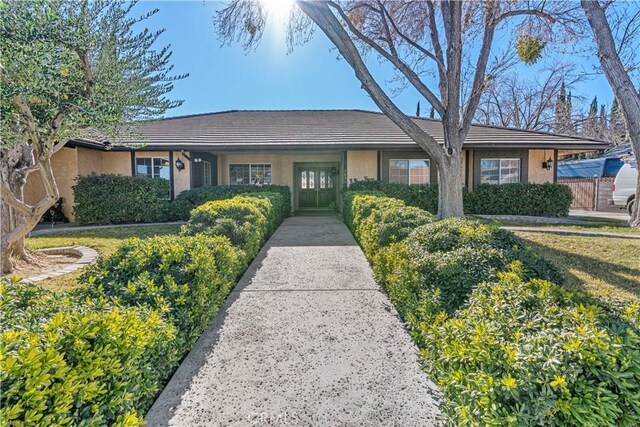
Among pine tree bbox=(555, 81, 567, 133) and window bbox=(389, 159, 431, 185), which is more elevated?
pine tree bbox=(555, 81, 567, 133)

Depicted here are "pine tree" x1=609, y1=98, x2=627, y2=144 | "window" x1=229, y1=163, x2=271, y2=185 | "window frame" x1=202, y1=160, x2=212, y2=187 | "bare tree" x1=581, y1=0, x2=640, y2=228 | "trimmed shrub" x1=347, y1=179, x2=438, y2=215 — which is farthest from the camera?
"pine tree" x1=609, y1=98, x2=627, y2=144

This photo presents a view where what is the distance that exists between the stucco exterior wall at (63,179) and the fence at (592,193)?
23512mm

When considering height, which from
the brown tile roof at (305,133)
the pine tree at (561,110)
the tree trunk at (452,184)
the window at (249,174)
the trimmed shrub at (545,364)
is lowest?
the trimmed shrub at (545,364)

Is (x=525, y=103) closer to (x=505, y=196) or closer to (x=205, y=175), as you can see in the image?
(x=505, y=196)

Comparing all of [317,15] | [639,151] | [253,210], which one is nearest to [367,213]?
[253,210]

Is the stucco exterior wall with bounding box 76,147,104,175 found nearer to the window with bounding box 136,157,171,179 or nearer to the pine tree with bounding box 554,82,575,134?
the window with bounding box 136,157,171,179

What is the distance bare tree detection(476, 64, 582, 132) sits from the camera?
26328 mm

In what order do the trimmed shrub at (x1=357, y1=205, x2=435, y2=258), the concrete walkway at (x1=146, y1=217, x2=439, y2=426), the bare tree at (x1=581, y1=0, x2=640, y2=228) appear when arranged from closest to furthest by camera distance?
the concrete walkway at (x1=146, y1=217, x2=439, y2=426) < the trimmed shrub at (x1=357, y1=205, x2=435, y2=258) < the bare tree at (x1=581, y1=0, x2=640, y2=228)

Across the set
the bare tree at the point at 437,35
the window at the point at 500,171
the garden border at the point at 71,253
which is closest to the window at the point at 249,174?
the bare tree at the point at 437,35

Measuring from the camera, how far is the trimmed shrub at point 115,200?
10.3 meters

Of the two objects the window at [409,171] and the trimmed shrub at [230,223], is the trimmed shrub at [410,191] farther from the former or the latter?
the trimmed shrub at [230,223]

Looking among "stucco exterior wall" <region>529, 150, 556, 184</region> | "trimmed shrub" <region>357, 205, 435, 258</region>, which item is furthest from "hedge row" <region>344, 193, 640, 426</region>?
"stucco exterior wall" <region>529, 150, 556, 184</region>

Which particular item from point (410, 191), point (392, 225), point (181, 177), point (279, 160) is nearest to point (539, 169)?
point (410, 191)

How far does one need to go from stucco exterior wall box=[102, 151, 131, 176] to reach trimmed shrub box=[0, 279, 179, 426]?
12.1 metres
